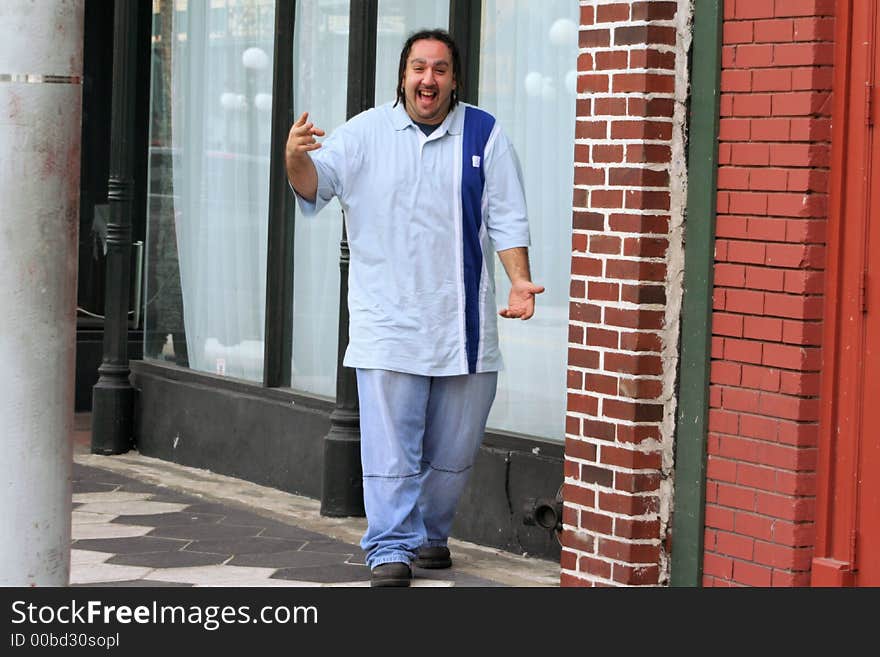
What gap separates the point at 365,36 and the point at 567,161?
49.8 inches

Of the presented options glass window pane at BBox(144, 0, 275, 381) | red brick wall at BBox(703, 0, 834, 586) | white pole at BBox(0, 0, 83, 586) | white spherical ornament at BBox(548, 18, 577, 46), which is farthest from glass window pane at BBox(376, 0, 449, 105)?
white pole at BBox(0, 0, 83, 586)

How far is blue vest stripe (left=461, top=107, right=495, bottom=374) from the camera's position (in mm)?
6539

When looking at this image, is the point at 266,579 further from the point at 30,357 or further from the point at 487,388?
the point at 30,357

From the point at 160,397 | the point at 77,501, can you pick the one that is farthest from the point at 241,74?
the point at 77,501

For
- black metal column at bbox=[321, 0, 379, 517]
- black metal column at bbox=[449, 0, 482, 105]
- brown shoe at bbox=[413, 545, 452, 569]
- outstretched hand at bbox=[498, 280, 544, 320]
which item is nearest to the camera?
outstretched hand at bbox=[498, 280, 544, 320]

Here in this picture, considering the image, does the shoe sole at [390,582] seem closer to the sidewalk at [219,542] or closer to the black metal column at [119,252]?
the sidewalk at [219,542]

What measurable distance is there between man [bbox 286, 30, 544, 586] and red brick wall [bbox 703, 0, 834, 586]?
1.02 meters

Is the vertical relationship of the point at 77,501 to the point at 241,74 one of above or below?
below

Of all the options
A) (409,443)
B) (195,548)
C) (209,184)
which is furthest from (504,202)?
(209,184)

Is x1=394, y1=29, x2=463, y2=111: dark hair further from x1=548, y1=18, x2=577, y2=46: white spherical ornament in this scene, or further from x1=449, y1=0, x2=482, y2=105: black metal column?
x1=449, y1=0, x2=482, y2=105: black metal column

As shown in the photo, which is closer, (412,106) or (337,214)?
(412,106)

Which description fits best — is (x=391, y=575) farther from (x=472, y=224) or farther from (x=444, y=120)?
(x=444, y=120)

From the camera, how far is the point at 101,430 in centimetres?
1007

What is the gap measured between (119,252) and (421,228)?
3.91 meters
